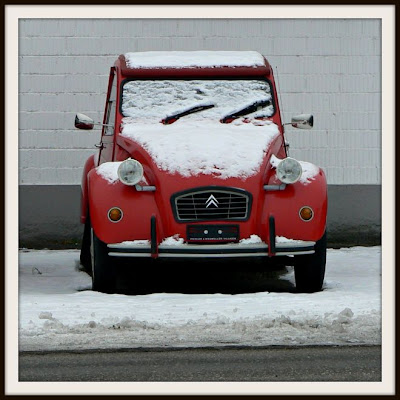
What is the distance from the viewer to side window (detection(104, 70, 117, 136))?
35.5 ft

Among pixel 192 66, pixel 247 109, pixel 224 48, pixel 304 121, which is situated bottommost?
pixel 304 121

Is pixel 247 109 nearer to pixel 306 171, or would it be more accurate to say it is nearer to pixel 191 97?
pixel 191 97

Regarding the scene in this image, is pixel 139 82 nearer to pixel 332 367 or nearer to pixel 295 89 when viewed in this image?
pixel 295 89

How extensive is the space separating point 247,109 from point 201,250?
6.73ft

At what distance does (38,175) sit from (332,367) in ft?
25.6

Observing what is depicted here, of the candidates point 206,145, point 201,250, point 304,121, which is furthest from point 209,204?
point 304,121

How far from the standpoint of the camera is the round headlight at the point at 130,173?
30.2ft

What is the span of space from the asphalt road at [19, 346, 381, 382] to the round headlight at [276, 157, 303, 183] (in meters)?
Result: 2.43

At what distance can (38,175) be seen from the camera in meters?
13.7

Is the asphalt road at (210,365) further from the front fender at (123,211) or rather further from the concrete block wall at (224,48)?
the concrete block wall at (224,48)

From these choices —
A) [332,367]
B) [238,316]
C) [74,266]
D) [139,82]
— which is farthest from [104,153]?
[332,367]

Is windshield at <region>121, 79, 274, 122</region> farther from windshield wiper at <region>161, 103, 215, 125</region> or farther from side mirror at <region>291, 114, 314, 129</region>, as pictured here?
side mirror at <region>291, 114, 314, 129</region>

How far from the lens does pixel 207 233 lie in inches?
362

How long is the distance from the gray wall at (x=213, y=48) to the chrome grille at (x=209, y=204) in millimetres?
4694
